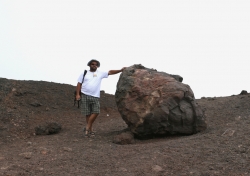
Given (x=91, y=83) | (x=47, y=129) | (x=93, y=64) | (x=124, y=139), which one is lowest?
(x=47, y=129)

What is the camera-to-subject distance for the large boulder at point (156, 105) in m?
6.71

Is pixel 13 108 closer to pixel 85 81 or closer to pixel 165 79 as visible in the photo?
pixel 85 81

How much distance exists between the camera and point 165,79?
7.01 meters

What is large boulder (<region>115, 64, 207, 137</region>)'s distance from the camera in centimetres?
671

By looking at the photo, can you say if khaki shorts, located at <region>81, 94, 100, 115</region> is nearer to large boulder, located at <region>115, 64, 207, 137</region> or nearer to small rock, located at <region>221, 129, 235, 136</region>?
large boulder, located at <region>115, 64, 207, 137</region>

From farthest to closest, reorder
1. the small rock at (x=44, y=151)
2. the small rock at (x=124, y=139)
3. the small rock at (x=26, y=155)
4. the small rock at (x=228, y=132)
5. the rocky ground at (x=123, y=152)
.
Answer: the small rock at (x=124, y=139) → the small rock at (x=228, y=132) → the small rock at (x=44, y=151) → the small rock at (x=26, y=155) → the rocky ground at (x=123, y=152)

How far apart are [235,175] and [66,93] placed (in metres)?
9.72

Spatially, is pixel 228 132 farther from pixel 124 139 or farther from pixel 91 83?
pixel 91 83

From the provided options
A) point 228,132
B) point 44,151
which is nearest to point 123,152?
point 44,151

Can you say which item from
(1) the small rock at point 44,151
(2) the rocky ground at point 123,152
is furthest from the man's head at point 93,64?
(1) the small rock at point 44,151

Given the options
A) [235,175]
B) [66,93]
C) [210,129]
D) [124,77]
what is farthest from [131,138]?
[66,93]

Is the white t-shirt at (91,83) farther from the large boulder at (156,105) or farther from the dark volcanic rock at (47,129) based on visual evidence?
the dark volcanic rock at (47,129)

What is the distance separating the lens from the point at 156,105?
21.9ft

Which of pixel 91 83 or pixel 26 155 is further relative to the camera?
pixel 91 83
